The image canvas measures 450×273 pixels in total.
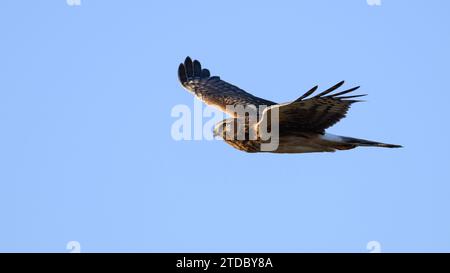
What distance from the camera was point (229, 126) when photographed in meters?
12.5

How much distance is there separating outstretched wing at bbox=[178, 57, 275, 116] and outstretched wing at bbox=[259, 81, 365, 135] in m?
2.02

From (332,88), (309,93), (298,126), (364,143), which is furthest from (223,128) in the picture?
(332,88)

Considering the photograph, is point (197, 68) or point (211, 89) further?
point (197, 68)

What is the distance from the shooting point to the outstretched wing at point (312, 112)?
36.3 ft

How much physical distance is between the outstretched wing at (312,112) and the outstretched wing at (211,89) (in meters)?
2.02

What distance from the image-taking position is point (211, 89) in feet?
49.6

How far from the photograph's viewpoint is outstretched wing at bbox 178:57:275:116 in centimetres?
1432

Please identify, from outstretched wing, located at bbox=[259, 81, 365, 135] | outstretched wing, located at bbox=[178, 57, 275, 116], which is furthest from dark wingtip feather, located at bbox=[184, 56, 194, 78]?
outstretched wing, located at bbox=[259, 81, 365, 135]

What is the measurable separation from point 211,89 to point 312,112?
3827mm

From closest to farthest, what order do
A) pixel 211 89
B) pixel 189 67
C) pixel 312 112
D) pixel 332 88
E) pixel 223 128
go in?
pixel 332 88, pixel 312 112, pixel 223 128, pixel 211 89, pixel 189 67

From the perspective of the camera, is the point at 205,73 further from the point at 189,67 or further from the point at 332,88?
the point at 332,88
